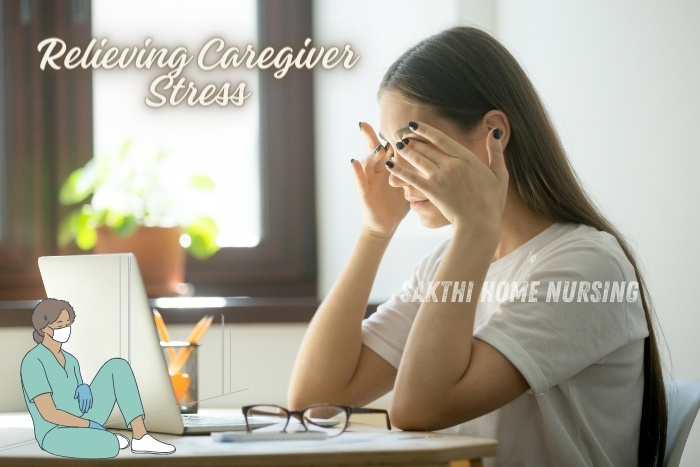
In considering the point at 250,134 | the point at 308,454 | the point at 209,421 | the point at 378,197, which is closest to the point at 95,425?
the point at 308,454

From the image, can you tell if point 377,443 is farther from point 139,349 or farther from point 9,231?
point 9,231

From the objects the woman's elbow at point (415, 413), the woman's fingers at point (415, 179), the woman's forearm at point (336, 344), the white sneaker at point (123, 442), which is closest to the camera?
the white sneaker at point (123, 442)

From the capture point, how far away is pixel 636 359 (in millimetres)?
1271

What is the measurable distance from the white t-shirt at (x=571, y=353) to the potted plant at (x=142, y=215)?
107 cm

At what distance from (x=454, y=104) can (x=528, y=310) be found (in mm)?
344

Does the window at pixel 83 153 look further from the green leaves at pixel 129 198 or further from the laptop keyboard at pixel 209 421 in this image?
the laptop keyboard at pixel 209 421

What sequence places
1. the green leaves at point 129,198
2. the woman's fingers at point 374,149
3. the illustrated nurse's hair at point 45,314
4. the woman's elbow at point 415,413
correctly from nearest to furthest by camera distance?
the illustrated nurse's hair at point 45,314
the woman's elbow at point 415,413
the woman's fingers at point 374,149
the green leaves at point 129,198

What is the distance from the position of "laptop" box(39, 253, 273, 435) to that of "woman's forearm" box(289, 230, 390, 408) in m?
0.27

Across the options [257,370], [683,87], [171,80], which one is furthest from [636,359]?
[171,80]

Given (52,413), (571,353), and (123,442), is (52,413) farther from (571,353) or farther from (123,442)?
(571,353)

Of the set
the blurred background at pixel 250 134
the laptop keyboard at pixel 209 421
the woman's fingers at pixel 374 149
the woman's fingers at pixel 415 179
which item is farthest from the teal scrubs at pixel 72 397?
the blurred background at pixel 250 134

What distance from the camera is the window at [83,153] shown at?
2.28 m

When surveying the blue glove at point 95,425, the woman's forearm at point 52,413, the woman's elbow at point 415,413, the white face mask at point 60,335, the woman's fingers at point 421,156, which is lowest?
the woman's elbow at point 415,413

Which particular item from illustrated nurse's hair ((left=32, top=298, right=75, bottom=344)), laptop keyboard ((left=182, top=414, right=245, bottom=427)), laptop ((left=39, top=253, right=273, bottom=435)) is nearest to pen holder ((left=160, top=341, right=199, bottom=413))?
laptop keyboard ((left=182, top=414, right=245, bottom=427))
